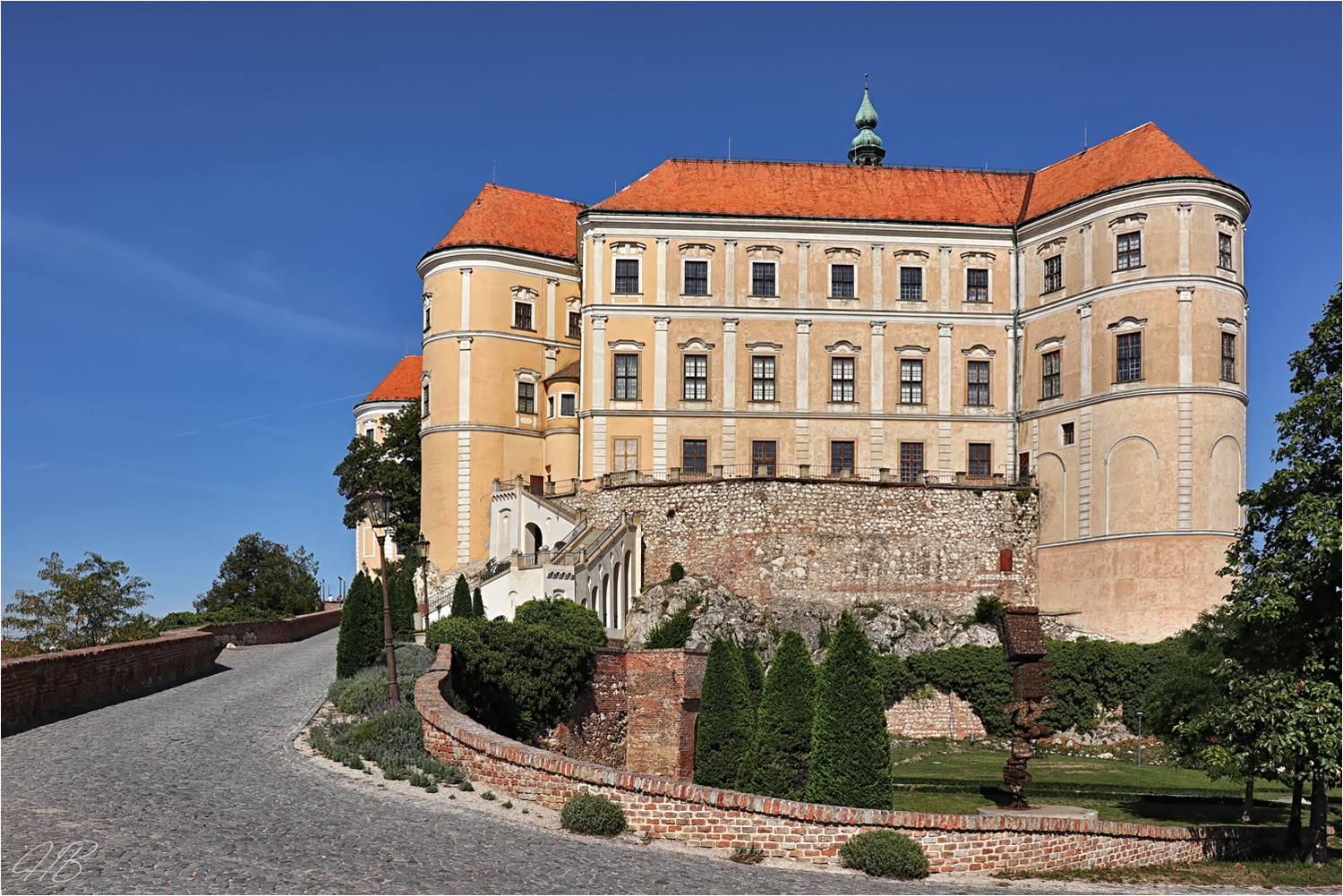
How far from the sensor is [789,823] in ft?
52.7

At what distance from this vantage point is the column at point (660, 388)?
172 ft

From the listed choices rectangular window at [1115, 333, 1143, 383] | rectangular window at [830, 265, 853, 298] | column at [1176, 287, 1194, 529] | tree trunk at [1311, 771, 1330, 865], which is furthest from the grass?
rectangular window at [830, 265, 853, 298]

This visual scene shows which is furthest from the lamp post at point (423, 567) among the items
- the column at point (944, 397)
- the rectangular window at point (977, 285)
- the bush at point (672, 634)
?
the rectangular window at point (977, 285)

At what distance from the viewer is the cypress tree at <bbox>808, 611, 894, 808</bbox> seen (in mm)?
21891

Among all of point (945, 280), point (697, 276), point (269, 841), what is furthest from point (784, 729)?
point (945, 280)

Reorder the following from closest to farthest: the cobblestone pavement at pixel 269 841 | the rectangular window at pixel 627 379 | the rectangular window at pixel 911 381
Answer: the cobblestone pavement at pixel 269 841 → the rectangular window at pixel 627 379 → the rectangular window at pixel 911 381

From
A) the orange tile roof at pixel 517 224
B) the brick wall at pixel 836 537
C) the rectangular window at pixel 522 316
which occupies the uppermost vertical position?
the orange tile roof at pixel 517 224

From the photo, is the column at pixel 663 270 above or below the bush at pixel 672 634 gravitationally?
above

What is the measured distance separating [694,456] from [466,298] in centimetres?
1266

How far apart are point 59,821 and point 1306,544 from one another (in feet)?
58.1

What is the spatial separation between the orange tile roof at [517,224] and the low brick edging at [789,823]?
135 ft

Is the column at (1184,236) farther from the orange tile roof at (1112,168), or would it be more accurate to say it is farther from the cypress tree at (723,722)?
the cypress tree at (723,722)

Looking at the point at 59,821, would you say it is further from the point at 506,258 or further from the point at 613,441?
the point at 506,258

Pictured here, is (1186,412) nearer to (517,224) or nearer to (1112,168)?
(1112,168)
